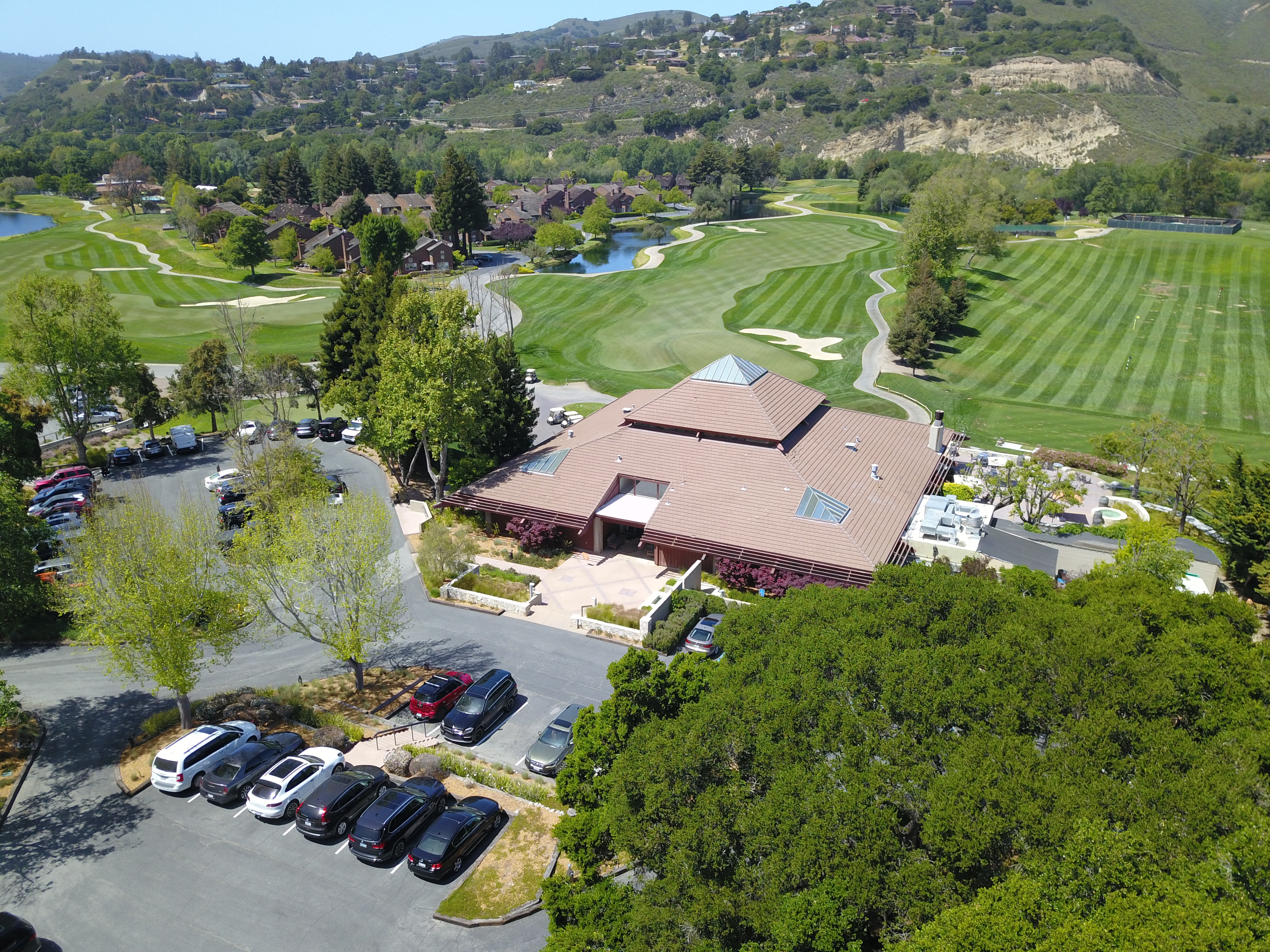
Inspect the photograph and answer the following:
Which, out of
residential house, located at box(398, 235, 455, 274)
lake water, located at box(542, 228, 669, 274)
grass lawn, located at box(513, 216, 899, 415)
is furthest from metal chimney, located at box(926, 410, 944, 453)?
residential house, located at box(398, 235, 455, 274)

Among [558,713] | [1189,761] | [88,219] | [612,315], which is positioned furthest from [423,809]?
[88,219]

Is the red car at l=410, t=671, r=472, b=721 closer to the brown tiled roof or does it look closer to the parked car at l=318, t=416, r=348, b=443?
the brown tiled roof

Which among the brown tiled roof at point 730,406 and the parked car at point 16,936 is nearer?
the parked car at point 16,936

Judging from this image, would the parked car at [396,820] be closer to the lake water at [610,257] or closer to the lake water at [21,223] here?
the lake water at [610,257]

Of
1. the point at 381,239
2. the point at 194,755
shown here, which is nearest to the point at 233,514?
the point at 194,755

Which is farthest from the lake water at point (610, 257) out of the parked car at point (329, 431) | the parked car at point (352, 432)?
the parked car at point (329, 431)

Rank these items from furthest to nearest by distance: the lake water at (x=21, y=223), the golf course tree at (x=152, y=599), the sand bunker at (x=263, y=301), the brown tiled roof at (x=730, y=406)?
the lake water at (x=21, y=223) → the sand bunker at (x=263, y=301) → the brown tiled roof at (x=730, y=406) → the golf course tree at (x=152, y=599)
